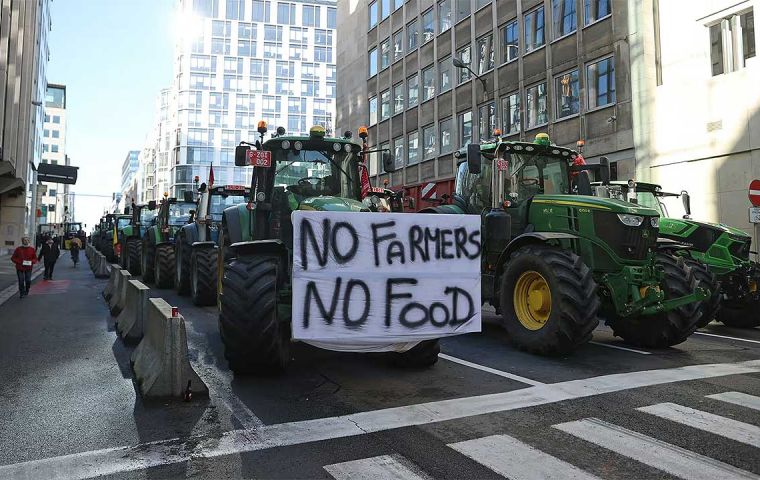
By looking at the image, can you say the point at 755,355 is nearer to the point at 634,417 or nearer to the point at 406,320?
the point at 634,417

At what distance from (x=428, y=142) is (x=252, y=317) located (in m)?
27.2

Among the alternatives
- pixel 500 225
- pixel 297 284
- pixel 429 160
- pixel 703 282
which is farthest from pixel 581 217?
pixel 429 160

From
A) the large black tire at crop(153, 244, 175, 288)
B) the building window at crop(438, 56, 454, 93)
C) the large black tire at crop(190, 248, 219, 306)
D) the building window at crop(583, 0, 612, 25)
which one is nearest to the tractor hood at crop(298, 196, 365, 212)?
the large black tire at crop(190, 248, 219, 306)

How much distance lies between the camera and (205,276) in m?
11.0

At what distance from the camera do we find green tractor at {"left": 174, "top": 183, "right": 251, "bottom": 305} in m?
11.0

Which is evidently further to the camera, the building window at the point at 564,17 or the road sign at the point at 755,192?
the building window at the point at 564,17

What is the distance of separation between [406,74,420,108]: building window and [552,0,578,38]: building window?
443 inches

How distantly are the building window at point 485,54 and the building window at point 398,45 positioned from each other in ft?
27.7

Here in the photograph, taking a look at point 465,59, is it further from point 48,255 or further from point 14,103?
point 14,103

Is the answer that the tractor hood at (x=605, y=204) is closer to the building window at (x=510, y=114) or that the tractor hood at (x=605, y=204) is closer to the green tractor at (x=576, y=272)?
the green tractor at (x=576, y=272)

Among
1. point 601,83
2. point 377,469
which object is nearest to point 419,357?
point 377,469

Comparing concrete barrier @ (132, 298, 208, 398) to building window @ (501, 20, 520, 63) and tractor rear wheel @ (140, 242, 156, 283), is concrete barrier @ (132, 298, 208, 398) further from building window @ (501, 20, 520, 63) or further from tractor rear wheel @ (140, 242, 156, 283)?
building window @ (501, 20, 520, 63)

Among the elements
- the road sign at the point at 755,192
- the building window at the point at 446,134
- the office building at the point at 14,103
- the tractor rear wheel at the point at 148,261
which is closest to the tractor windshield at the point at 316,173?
the tractor rear wheel at the point at 148,261

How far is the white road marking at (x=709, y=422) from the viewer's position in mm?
4105
